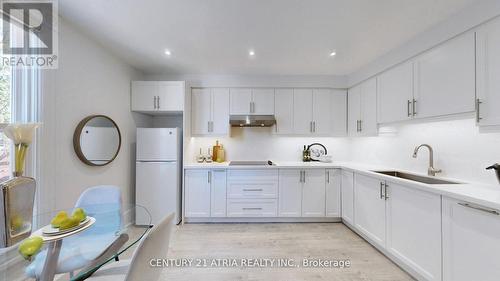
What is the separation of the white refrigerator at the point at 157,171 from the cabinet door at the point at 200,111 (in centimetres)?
49

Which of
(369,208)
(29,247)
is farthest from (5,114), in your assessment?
(369,208)

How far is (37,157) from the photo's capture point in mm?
1679

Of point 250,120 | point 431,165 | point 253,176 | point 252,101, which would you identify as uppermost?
point 252,101

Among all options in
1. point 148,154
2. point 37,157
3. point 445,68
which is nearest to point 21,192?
point 37,157

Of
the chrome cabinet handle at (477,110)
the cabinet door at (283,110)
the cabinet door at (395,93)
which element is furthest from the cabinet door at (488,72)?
the cabinet door at (283,110)

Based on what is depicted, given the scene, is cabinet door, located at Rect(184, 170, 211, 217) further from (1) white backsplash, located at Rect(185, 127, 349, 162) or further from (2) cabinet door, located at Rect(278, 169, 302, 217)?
(2) cabinet door, located at Rect(278, 169, 302, 217)

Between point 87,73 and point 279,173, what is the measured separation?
2.87 m

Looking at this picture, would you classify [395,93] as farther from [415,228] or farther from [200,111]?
[200,111]

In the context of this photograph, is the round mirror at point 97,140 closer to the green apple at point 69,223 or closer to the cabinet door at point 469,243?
the green apple at point 69,223

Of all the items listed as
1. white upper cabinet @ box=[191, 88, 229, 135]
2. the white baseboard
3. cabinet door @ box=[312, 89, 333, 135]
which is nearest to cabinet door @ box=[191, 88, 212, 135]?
white upper cabinet @ box=[191, 88, 229, 135]

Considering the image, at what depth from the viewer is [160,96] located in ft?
10.2

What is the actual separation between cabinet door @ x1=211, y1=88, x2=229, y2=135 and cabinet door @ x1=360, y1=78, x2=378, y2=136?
7.41 feet

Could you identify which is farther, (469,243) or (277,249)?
(277,249)

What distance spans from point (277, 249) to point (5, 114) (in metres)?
2.88
